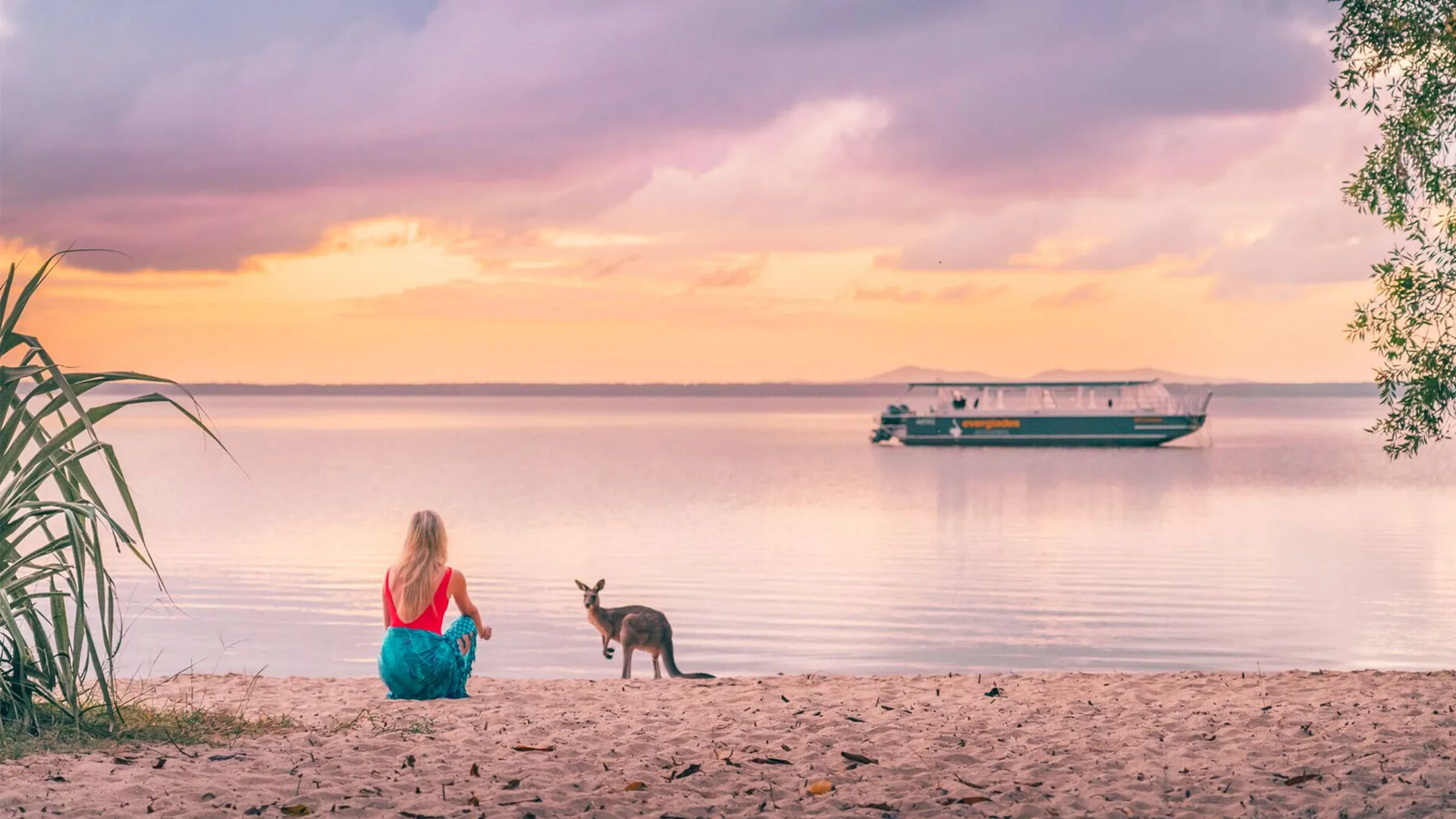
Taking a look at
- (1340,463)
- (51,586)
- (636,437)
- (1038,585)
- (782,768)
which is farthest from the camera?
(636,437)

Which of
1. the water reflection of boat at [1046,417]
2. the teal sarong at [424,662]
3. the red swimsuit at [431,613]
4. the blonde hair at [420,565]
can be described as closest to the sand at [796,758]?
the teal sarong at [424,662]

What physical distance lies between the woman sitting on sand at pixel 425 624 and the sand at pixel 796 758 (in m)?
0.27

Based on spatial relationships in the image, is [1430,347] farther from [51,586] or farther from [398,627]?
[51,586]

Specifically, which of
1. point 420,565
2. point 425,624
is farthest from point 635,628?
point 420,565

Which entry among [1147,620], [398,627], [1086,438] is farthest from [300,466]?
[398,627]

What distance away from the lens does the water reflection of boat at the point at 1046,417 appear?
268 feet

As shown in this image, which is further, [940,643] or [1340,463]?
[1340,463]

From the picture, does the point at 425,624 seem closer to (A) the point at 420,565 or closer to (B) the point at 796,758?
(A) the point at 420,565

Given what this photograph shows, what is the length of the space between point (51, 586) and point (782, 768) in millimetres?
4534

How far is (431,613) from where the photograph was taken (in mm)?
9852

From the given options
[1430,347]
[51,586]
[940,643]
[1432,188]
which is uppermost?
[1432,188]

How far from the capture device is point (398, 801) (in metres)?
6.86

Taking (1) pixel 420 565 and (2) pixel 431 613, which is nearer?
(1) pixel 420 565

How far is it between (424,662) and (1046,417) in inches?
2961
